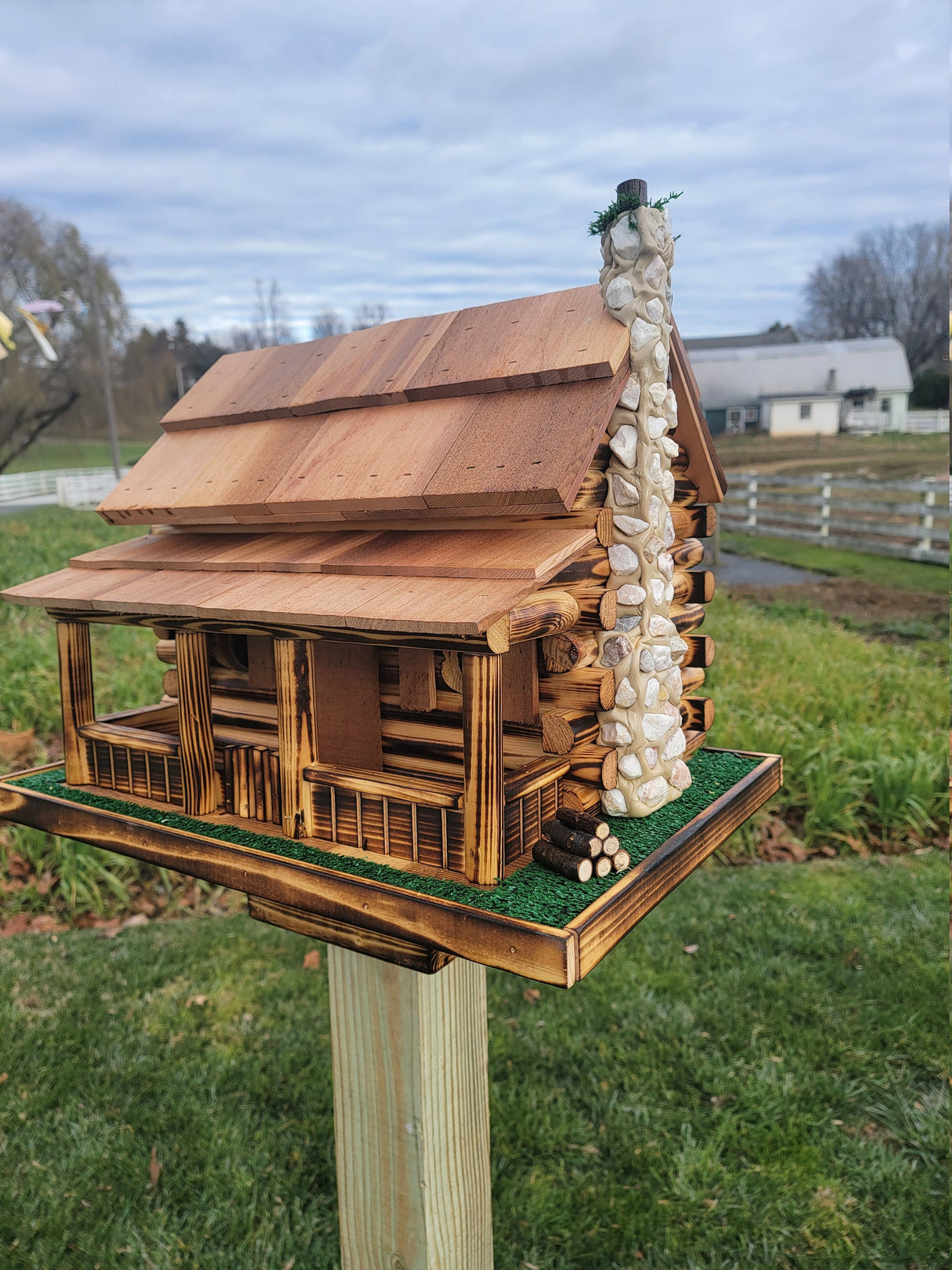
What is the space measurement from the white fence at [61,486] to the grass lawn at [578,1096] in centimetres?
1252

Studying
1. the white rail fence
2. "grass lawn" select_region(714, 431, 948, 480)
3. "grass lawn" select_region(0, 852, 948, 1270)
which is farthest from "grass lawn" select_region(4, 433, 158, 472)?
"grass lawn" select_region(0, 852, 948, 1270)

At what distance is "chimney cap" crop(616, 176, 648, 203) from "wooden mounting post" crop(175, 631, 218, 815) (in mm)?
1241

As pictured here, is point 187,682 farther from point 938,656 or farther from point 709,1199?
point 938,656

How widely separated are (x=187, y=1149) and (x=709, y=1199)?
5.88ft

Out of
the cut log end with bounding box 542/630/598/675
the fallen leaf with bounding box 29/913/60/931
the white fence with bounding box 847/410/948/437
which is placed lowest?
the fallen leaf with bounding box 29/913/60/931

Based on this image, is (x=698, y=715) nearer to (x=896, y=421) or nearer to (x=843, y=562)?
(x=843, y=562)

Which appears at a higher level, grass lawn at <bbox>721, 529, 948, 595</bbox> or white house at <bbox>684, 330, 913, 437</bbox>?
white house at <bbox>684, 330, 913, 437</bbox>

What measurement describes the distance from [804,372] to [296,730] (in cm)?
2444

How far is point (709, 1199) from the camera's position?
284cm

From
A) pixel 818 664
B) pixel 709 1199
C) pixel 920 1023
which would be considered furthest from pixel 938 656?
pixel 709 1199

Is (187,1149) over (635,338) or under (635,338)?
under

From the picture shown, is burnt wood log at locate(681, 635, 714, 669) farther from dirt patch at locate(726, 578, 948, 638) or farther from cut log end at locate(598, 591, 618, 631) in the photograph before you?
dirt patch at locate(726, 578, 948, 638)

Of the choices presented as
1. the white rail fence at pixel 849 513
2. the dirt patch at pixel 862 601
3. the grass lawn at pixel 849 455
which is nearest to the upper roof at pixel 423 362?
the dirt patch at pixel 862 601

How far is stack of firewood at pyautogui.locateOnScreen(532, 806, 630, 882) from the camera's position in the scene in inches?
59.1
